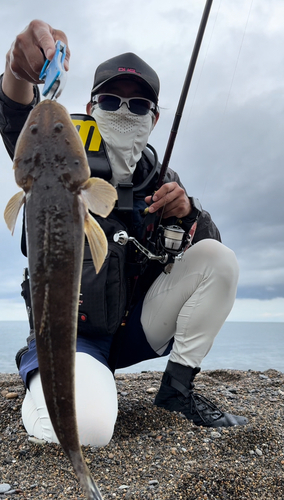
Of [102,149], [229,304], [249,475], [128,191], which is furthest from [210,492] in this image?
[102,149]

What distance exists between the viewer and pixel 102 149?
4125 millimetres

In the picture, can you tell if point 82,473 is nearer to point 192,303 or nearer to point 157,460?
point 157,460

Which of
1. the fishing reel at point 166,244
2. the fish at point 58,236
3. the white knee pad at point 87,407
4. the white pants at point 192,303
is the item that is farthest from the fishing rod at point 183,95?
the fish at point 58,236

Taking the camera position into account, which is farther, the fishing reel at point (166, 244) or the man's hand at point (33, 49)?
the fishing reel at point (166, 244)

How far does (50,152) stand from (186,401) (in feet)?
9.97

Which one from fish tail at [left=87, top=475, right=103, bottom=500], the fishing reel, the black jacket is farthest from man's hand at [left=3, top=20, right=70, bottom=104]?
fish tail at [left=87, top=475, right=103, bottom=500]

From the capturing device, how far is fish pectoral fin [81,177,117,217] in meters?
1.81

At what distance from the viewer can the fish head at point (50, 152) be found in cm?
178

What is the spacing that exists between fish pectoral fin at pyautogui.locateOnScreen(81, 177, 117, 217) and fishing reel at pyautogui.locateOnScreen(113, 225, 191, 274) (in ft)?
5.94

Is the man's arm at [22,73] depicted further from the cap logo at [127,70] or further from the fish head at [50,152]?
the cap logo at [127,70]

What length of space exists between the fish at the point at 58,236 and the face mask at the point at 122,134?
235 centimetres

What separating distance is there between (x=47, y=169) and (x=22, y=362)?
2659mm

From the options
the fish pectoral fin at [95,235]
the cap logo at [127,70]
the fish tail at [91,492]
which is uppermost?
the cap logo at [127,70]

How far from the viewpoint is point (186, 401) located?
157 inches
